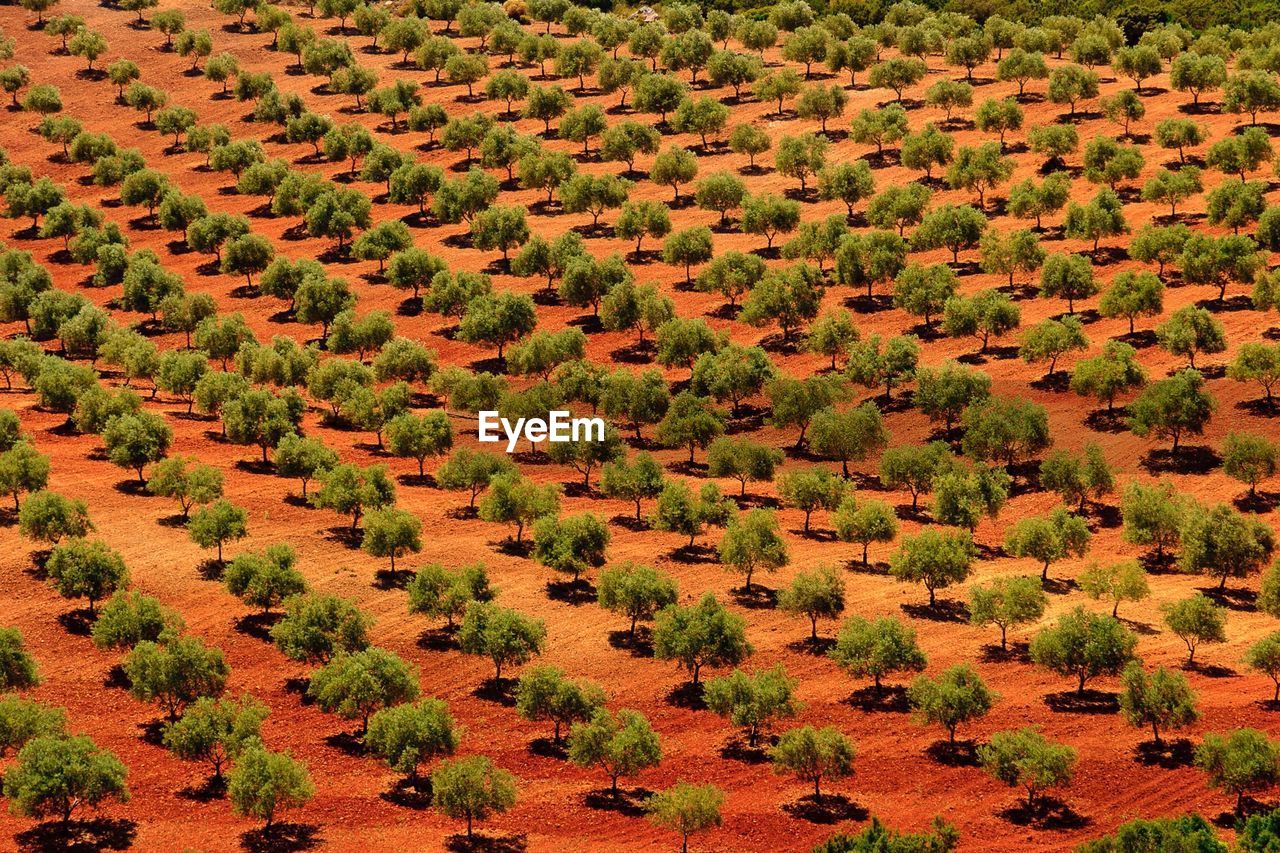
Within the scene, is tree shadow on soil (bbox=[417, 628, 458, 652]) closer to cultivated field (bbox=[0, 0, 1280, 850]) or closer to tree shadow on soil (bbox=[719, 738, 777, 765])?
cultivated field (bbox=[0, 0, 1280, 850])

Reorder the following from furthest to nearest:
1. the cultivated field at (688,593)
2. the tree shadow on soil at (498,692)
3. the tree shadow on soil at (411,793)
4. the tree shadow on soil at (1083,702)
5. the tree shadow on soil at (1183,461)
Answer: the tree shadow on soil at (1183,461) < the tree shadow on soil at (498,692) < the tree shadow on soil at (1083,702) < the tree shadow on soil at (411,793) < the cultivated field at (688,593)

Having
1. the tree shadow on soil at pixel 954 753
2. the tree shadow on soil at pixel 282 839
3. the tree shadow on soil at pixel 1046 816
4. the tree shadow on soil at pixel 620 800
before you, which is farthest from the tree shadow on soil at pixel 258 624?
the tree shadow on soil at pixel 1046 816

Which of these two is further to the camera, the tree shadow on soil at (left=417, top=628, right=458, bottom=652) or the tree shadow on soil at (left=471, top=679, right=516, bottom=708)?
the tree shadow on soil at (left=417, top=628, right=458, bottom=652)

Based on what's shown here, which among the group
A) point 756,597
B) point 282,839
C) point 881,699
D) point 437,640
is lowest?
point 282,839

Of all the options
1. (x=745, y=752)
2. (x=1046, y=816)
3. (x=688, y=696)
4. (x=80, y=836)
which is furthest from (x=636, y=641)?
(x=80, y=836)

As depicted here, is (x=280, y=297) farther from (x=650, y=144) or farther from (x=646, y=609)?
(x=646, y=609)

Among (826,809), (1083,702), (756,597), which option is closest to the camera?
(826,809)

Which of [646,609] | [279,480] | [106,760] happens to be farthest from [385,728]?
[279,480]

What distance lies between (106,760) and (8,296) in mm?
85855

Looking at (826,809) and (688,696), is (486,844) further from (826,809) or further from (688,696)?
(826,809)

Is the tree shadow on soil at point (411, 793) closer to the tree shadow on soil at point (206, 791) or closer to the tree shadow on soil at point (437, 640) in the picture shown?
the tree shadow on soil at point (206, 791)

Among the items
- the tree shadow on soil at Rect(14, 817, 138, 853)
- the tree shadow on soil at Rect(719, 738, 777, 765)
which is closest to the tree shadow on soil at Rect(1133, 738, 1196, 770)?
the tree shadow on soil at Rect(719, 738, 777, 765)

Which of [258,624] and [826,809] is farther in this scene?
[258,624]

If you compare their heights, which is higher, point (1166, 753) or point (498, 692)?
point (498, 692)
